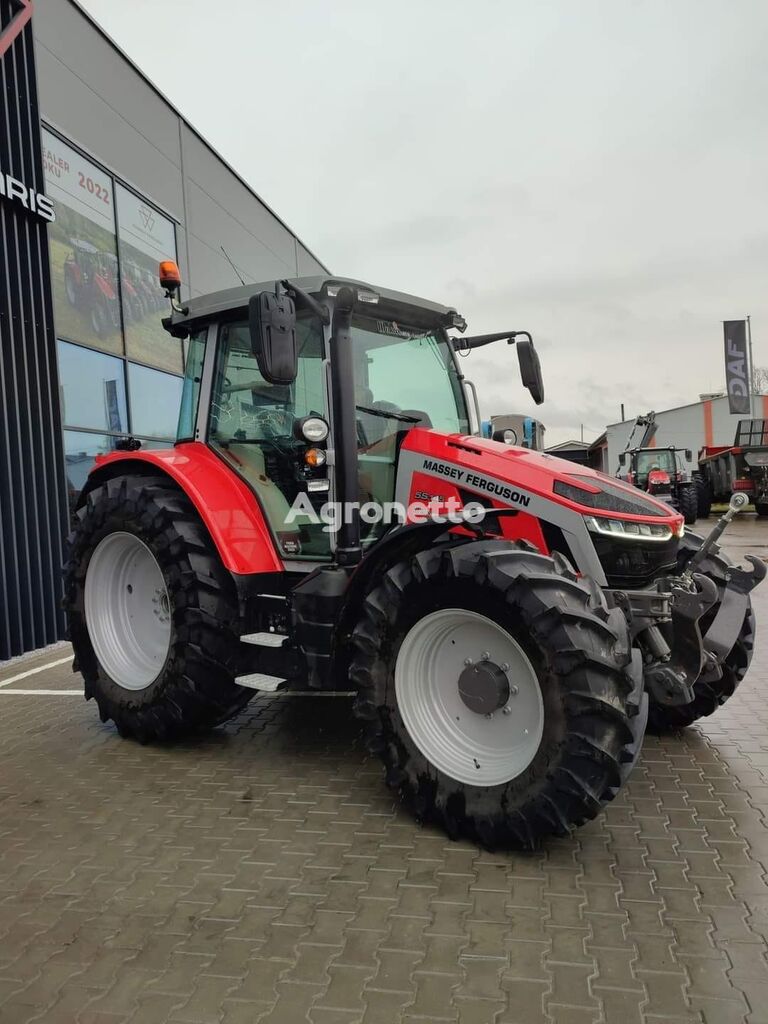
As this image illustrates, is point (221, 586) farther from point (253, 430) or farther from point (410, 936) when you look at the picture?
point (410, 936)

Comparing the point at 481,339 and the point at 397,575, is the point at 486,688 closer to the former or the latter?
the point at 397,575

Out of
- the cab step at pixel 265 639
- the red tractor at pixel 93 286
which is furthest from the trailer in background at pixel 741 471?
the cab step at pixel 265 639

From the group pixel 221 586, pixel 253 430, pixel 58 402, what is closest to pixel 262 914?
pixel 221 586

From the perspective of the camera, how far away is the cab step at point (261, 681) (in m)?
3.73

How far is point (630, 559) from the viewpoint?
11.0 ft

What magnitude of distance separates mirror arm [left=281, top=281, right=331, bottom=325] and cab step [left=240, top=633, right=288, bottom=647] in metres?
1.65

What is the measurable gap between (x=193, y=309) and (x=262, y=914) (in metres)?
3.26

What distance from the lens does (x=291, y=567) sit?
4.01 metres

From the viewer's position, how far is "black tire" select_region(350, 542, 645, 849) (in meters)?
2.72

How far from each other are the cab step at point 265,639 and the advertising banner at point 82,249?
5.71 m

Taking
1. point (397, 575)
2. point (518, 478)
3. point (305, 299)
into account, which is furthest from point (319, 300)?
point (397, 575)

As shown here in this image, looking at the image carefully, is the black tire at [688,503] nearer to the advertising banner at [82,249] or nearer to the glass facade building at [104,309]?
the glass facade building at [104,309]

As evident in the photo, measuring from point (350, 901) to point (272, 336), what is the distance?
226 cm

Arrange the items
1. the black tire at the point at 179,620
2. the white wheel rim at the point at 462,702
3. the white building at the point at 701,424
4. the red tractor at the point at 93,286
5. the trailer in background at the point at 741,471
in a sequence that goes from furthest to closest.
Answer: the white building at the point at 701,424, the trailer in background at the point at 741,471, the red tractor at the point at 93,286, the black tire at the point at 179,620, the white wheel rim at the point at 462,702
